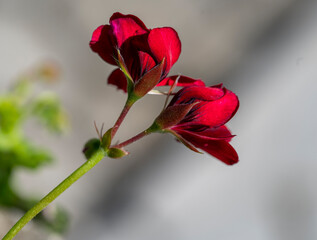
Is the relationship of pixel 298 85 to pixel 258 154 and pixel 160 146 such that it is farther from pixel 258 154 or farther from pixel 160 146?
pixel 160 146

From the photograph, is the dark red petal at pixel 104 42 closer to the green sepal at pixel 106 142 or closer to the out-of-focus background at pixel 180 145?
the green sepal at pixel 106 142

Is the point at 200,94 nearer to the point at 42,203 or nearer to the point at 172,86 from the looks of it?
the point at 172,86

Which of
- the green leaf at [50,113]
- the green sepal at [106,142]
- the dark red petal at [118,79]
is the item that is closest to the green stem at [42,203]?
the green sepal at [106,142]

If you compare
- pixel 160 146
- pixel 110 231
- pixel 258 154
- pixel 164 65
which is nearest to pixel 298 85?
pixel 258 154

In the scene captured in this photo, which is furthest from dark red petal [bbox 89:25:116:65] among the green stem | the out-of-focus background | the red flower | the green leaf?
→ the out-of-focus background

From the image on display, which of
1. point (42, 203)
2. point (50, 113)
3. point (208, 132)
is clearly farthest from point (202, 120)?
point (50, 113)
